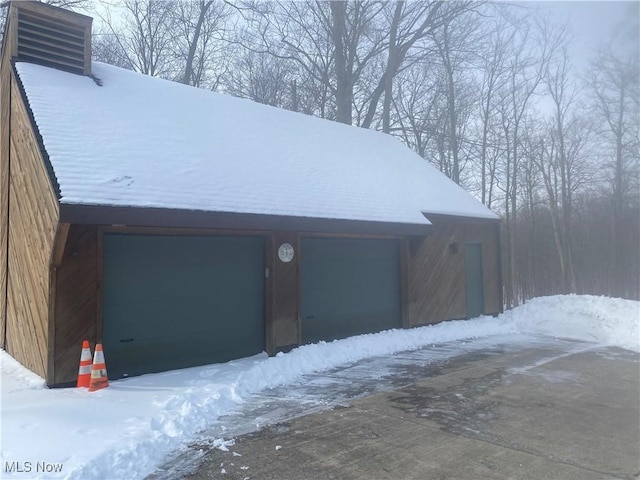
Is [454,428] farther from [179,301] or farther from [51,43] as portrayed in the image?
[51,43]

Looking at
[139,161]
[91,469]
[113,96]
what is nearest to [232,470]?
[91,469]

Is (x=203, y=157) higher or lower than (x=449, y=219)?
higher

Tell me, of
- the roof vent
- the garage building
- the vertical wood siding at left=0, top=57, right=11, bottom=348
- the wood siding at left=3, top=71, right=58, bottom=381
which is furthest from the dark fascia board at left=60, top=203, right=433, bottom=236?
the roof vent

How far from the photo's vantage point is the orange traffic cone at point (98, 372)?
6473 mm

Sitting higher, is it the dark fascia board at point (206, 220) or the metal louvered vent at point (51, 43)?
the metal louvered vent at point (51, 43)

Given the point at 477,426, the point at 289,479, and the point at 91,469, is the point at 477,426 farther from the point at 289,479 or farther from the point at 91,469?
the point at 91,469

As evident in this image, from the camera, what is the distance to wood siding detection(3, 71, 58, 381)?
686 cm

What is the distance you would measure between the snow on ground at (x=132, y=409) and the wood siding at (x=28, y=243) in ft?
1.43

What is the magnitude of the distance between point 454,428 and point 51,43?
1008 centimetres

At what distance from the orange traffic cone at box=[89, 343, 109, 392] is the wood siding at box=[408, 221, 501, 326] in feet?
24.6

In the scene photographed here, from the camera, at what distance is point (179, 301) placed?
7988mm

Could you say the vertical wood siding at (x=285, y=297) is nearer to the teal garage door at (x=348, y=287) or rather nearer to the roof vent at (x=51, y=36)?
the teal garage door at (x=348, y=287)

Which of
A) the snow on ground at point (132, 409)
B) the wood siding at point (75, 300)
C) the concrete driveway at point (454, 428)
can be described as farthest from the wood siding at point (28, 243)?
the concrete driveway at point (454, 428)

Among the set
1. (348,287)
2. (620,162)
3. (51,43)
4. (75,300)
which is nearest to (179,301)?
(75,300)
